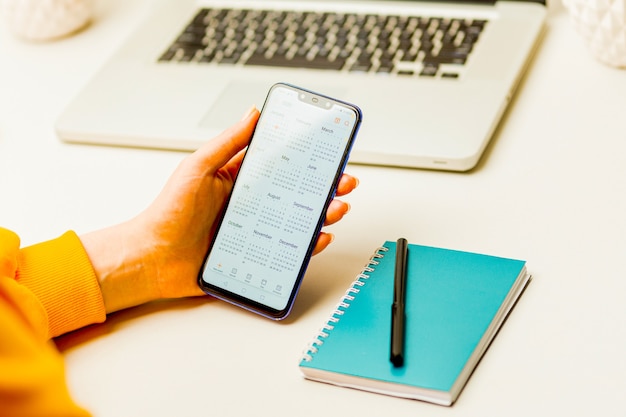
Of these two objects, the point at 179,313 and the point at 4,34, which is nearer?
the point at 179,313

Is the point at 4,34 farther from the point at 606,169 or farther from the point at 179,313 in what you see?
the point at 606,169

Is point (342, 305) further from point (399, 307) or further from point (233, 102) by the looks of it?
point (233, 102)

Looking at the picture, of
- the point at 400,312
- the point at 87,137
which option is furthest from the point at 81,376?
the point at 87,137

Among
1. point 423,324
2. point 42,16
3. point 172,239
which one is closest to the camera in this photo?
point 423,324

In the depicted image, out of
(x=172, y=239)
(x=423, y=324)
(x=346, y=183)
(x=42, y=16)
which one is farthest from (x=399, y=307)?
(x=42, y=16)

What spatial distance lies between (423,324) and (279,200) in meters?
0.18

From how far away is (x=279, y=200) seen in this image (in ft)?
2.56

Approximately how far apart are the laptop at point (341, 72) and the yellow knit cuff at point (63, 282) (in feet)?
0.76

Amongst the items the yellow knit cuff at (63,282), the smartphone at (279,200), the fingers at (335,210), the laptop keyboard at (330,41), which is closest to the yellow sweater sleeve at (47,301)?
the yellow knit cuff at (63,282)

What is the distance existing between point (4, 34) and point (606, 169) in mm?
944

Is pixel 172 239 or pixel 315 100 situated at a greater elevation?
pixel 315 100

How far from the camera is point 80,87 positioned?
1.17 m

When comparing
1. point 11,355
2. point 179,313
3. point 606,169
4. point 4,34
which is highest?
point 606,169

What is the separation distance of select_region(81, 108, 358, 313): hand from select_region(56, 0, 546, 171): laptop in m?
0.17
